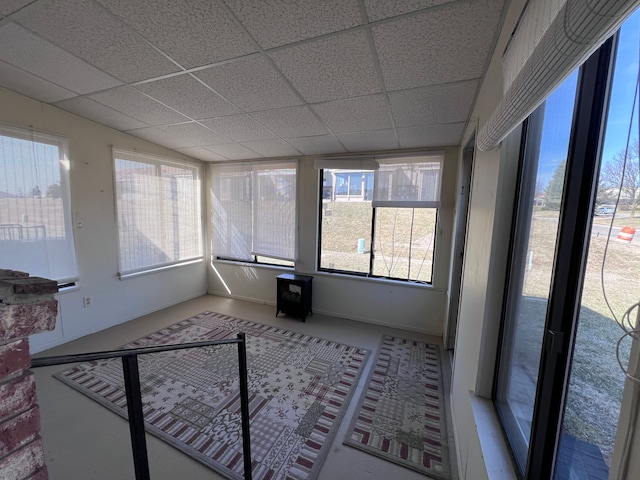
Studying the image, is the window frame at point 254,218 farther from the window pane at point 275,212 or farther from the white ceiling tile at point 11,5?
the white ceiling tile at point 11,5

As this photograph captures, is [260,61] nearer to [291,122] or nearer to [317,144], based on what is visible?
[291,122]

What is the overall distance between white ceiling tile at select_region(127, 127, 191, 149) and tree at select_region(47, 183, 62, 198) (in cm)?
103

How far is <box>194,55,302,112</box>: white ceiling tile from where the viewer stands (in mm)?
1757

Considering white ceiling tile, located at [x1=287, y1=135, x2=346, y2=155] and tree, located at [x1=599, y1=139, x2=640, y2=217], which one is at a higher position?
white ceiling tile, located at [x1=287, y1=135, x2=346, y2=155]

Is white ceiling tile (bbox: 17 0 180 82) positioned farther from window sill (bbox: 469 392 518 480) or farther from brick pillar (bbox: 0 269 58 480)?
window sill (bbox: 469 392 518 480)

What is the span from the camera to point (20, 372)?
572 millimetres

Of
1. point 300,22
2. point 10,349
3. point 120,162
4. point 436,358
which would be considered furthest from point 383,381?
point 120,162

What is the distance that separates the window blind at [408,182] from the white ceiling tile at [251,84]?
1.62 metres

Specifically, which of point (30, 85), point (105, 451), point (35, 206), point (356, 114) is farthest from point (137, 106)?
point (105, 451)

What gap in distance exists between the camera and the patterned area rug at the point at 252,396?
64.1 inches

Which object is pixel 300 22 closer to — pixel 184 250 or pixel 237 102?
pixel 237 102

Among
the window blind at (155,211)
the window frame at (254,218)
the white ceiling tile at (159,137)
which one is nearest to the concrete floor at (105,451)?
the window blind at (155,211)

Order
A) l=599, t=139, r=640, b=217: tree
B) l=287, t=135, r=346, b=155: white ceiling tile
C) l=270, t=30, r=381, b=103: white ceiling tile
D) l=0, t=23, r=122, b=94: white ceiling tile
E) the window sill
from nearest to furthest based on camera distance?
l=599, t=139, r=640, b=217: tree < the window sill < l=270, t=30, r=381, b=103: white ceiling tile < l=0, t=23, r=122, b=94: white ceiling tile < l=287, t=135, r=346, b=155: white ceiling tile

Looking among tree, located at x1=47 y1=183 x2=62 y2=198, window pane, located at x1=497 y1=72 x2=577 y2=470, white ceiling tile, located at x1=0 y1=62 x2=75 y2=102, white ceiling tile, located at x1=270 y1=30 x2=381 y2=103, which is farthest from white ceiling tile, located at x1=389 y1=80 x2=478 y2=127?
tree, located at x1=47 y1=183 x2=62 y2=198
